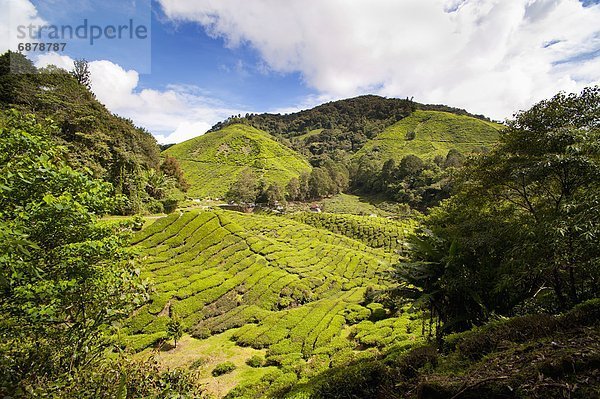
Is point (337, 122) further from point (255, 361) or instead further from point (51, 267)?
point (51, 267)

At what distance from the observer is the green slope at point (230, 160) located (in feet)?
277

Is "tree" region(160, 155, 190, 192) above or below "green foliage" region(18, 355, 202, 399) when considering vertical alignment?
above

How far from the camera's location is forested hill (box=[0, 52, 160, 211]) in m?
34.1

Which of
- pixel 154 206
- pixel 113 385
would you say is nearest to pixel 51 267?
pixel 113 385


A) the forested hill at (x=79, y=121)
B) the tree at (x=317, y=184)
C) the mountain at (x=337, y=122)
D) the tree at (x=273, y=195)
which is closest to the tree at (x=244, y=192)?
the tree at (x=273, y=195)

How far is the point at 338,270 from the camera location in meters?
31.2

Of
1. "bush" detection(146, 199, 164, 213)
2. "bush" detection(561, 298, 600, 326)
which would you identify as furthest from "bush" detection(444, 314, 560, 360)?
"bush" detection(146, 199, 164, 213)

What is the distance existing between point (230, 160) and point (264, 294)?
8083 centimetres

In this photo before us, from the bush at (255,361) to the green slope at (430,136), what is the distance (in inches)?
3588

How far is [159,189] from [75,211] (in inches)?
1491

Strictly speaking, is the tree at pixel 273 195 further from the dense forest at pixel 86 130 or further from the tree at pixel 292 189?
the dense forest at pixel 86 130

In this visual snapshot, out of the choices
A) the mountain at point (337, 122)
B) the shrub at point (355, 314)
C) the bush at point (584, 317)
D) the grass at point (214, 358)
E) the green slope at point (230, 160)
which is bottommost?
the grass at point (214, 358)

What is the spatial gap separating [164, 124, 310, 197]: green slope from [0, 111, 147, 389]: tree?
69.3m

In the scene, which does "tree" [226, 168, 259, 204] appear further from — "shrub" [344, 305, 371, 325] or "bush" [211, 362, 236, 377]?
"bush" [211, 362, 236, 377]
